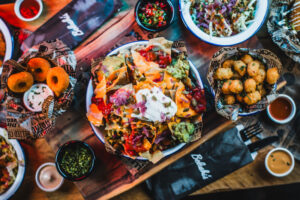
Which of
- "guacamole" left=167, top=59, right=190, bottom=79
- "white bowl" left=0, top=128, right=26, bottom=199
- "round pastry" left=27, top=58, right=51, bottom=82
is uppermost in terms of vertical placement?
"round pastry" left=27, top=58, right=51, bottom=82

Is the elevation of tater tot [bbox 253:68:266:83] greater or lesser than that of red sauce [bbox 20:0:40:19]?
lesser

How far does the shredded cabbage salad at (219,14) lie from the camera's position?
1.91m

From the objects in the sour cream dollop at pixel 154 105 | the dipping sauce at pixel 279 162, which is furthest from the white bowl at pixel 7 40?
the dipping sauce at pixel 279 162

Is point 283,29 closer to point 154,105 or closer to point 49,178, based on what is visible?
point 154,105

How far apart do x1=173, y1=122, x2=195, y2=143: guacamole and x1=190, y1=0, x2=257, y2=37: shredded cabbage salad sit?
2.46 feet

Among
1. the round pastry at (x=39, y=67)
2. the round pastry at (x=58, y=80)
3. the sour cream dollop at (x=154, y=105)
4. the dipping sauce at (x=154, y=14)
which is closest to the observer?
the sour cream dollop at (x=154, y=105)

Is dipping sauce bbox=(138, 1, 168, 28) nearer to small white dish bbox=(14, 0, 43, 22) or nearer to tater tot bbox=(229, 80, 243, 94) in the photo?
tater tot bbox=(229, 80, 243, 94)

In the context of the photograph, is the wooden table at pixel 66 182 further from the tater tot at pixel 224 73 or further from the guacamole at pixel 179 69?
the tater tot at pixel 224 73

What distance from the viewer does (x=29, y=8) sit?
204 centimetres

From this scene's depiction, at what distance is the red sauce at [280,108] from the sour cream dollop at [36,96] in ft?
6.07

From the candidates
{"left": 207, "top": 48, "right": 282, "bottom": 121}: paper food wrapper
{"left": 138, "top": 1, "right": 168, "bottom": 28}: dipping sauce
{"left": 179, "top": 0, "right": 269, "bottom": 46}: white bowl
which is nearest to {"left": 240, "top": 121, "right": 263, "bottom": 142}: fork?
{"left": 207, "top": 48, "right": 282, "bottom": 121}: paper food wrapper

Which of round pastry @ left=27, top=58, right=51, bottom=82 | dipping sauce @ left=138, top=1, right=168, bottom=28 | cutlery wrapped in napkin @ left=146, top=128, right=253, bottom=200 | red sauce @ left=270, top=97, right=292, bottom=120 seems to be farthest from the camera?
red sauce @ left=270, top=97, right=292, bottom=120

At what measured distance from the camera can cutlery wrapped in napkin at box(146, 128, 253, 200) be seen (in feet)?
6.62

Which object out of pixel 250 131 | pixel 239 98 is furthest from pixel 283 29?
pixel 250 131
